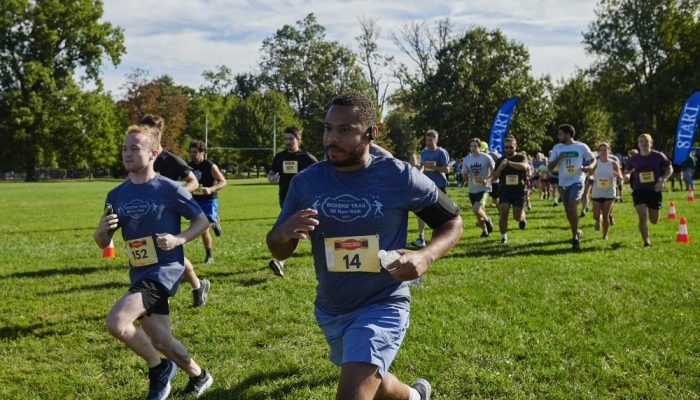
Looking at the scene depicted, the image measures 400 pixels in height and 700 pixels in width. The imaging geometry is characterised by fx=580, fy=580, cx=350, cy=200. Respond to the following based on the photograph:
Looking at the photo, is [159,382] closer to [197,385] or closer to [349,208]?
[197,385]

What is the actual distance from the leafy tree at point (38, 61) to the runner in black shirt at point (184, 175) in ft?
181

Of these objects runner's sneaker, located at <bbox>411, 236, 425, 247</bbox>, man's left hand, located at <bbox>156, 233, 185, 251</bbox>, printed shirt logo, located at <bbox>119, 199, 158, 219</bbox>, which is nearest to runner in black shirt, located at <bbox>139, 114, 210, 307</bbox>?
printed shirt logo, located at <bbox>119, 199, 158, 219</bbox>

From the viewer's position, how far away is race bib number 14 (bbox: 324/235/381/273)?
3.10m

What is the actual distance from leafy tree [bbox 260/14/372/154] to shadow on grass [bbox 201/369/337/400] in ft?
180

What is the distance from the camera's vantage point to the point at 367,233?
3111mm

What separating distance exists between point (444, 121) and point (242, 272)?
126 feet

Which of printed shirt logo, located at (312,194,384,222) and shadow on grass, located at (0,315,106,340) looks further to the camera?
shadow on grass, located at (0,315,106,340)

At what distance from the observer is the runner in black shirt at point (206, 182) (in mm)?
9383

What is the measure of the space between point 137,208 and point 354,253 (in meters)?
2.21

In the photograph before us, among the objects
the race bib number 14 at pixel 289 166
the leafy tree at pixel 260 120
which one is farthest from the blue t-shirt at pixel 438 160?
the leafy tree at pixel 260 120

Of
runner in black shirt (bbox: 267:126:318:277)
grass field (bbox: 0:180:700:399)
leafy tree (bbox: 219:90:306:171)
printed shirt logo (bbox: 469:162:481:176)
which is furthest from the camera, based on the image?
leafy tree (bbox: 219:90:306:171)

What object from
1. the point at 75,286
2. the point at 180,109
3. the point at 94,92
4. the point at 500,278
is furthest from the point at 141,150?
the point at 180,109

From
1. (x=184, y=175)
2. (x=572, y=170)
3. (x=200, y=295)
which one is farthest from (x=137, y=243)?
(x=572, y=170)

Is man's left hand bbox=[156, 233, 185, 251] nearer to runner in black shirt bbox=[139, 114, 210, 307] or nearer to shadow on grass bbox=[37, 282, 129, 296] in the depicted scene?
runner in black shirt bbox=[139, 114, 210, 307]
